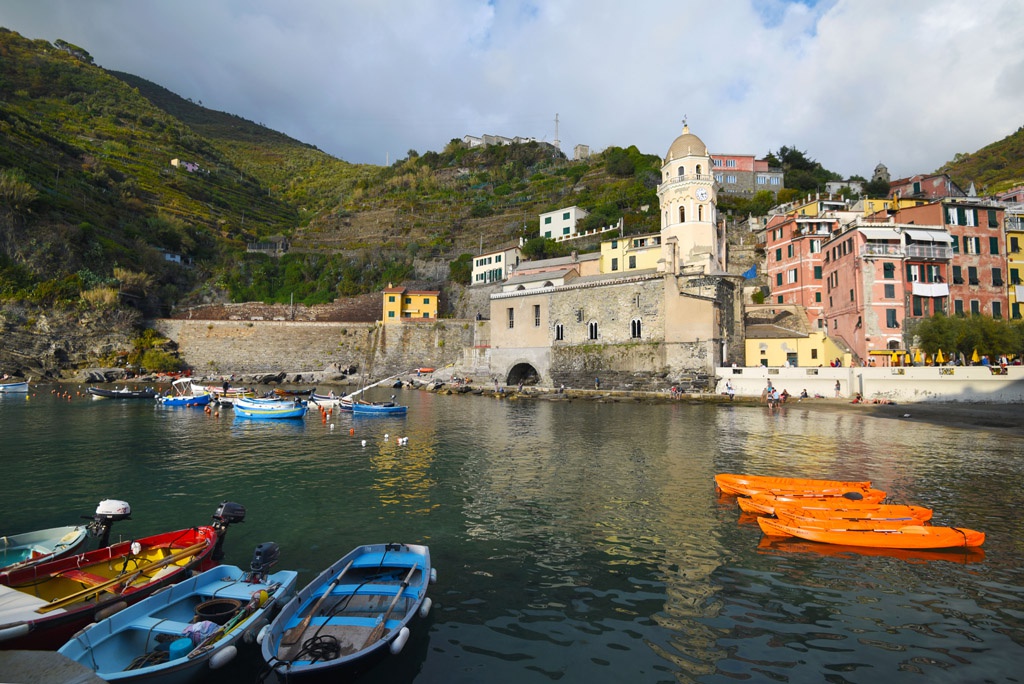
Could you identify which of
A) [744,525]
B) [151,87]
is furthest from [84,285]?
[151,87]

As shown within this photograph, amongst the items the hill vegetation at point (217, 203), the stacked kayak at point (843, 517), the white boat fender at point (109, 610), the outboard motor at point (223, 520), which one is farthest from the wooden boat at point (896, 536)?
the hill vegetation at point (217, 203)

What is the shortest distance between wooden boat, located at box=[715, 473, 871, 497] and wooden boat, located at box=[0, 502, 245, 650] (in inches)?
394

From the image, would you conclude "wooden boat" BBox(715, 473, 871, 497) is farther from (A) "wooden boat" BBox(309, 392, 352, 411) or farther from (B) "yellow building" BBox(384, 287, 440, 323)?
(B) "yellow building" BBox(384, 287, 440, 323)

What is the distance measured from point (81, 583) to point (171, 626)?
223 cm

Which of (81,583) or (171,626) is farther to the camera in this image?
(81,583)

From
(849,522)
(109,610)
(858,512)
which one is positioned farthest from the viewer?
(858,512)

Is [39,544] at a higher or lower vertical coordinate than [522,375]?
lower

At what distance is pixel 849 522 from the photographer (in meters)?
9.38

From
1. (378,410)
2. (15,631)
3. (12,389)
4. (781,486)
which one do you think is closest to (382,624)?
(15,631)

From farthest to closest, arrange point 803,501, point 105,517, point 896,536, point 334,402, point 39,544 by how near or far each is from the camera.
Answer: point 334,402 → point 803,501 → point 896,536 → point 39,544 → point 105,517

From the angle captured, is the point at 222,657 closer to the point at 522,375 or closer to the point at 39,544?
the point at 39,544

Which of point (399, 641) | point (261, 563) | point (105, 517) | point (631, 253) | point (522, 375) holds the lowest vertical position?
point (399, 641)

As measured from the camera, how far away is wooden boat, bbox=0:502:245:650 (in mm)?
5309

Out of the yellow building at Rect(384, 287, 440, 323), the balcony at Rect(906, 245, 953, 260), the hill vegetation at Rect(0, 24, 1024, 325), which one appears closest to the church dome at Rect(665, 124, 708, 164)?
the hill vegetation at Rect(0, 24, 1024, 325)
